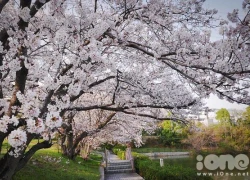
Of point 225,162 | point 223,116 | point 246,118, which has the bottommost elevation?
point 225,162

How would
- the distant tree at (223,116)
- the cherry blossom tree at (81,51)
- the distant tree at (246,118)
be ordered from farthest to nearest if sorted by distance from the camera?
the distant tree at (223,116)
the distant tree at (246,118)
the cherry blossom tree at (81,51)

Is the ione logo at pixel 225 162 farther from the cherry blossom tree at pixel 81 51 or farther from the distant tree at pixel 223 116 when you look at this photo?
the distant tree at pixel 223 116

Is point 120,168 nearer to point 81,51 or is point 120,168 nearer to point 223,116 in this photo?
point 81,51

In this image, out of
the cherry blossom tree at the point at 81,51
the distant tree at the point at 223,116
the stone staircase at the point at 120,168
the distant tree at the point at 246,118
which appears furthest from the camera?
the distant tree at the point at 223,116

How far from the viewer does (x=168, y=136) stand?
46062 millimetres

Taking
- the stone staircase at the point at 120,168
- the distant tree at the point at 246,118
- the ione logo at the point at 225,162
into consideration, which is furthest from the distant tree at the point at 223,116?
the stone staircase at the point at 120,168

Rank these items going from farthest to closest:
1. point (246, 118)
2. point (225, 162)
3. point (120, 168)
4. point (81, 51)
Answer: point (246, 118) < point (225, 162) < point (120, 168) < point (81, 51)

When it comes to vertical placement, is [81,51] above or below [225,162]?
above

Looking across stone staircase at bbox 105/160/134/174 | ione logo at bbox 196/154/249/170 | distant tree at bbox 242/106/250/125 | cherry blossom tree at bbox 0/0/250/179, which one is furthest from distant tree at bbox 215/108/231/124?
cherry blossom tree at bbox 0/0/250/179

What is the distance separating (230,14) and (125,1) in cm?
184

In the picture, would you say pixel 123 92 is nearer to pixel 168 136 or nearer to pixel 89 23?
pixel 89 23

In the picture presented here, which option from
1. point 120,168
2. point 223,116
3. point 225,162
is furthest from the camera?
point 223,116

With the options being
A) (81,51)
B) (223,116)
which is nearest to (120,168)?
(81,51)

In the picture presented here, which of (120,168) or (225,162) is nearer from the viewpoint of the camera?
(120,168)
